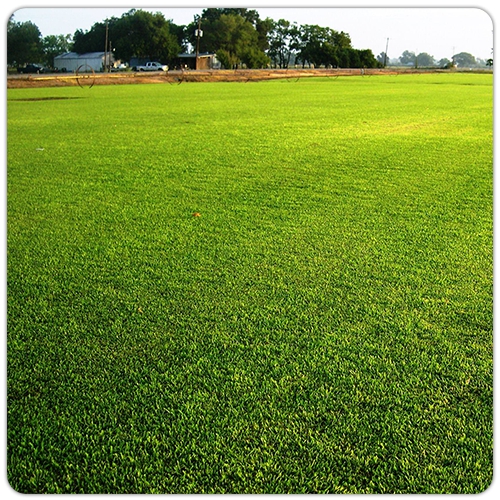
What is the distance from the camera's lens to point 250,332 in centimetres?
241

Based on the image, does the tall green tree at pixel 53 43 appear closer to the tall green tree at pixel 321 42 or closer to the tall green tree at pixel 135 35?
the tall green tree at pixel 135 35

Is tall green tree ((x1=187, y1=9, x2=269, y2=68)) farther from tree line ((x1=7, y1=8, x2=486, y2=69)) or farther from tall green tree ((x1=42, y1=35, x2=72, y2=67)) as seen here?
tall green tree ((x1=42, y1=35, x2=72, y2=67))

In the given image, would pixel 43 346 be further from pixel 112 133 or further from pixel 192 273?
pixel 112 133

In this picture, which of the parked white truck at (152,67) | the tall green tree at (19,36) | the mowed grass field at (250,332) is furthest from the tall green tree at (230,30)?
the parked white truck at (152,67)

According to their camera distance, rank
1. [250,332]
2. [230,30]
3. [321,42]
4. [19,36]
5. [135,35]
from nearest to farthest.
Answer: [250,332] → [19,36] → [321,42] → [230,30] → [135,35]

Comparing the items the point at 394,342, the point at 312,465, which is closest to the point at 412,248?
the point at 394,342

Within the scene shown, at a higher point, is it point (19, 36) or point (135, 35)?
point (135, 35)

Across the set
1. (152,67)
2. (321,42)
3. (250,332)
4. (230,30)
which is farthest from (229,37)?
(152,67)

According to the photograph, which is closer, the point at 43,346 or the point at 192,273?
the point at 43,346

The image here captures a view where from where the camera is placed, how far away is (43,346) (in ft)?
7.64

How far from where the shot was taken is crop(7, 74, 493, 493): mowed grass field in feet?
5.55

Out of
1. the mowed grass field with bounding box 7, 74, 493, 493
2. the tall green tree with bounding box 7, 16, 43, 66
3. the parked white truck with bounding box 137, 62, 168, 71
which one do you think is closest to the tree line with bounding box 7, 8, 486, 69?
the tall green tree with bounding box 7, 16, 43, 66

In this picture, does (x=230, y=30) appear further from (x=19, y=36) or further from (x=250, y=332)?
(x=250, y=332)

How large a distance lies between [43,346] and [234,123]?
757cm
